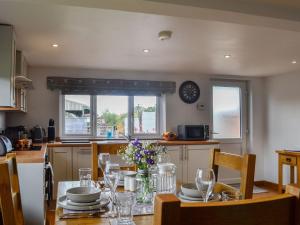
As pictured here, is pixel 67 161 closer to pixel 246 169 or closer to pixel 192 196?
pixel 192 196

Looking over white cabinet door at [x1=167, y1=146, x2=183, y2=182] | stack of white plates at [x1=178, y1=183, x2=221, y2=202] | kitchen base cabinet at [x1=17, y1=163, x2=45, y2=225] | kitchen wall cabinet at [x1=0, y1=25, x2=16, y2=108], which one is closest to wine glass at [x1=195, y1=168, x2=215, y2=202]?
stack of white plates at [x1=178, y1=183, x2=221, y2=202]

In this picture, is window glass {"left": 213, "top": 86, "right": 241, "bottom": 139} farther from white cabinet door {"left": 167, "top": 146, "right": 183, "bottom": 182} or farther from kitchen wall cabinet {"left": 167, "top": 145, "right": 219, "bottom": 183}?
white cabinet door {"left": 167, "top": 146, "right": 183, "bottom": 182}

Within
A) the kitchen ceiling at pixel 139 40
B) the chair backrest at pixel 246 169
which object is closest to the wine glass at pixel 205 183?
the chair backrest at pixel 246 169

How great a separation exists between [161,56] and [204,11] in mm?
1882

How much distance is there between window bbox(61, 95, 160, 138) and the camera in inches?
195

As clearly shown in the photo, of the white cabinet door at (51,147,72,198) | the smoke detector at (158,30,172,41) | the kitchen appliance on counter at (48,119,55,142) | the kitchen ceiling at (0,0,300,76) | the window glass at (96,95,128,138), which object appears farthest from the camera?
the window glass at (96,95,128,138)

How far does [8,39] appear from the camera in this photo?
106 inches

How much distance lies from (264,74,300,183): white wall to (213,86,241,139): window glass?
58cm

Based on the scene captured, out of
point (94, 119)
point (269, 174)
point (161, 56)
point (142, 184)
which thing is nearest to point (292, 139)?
point (269, 174)

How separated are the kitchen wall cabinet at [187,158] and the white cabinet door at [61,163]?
1.56m

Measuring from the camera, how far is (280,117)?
542 centimetres

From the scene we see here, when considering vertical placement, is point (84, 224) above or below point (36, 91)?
below

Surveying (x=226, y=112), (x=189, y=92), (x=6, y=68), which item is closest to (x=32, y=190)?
(x=6, y=68)

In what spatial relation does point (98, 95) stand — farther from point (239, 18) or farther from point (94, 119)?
point (239, 18)
